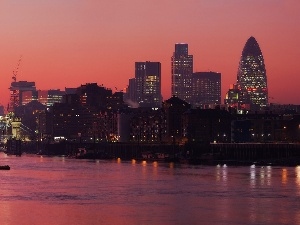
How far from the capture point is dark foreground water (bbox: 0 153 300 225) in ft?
257

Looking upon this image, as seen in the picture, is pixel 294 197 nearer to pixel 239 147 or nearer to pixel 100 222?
pixel 100 222

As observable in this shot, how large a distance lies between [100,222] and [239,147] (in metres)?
Answer: 122

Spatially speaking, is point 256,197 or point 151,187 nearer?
point 256,197

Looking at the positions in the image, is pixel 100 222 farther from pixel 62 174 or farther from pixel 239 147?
pixel 239 147

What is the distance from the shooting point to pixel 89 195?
9831cm

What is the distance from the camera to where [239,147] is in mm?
195625

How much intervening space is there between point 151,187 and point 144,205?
22197 millimetres

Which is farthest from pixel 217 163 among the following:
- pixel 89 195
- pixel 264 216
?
pixel 264 216

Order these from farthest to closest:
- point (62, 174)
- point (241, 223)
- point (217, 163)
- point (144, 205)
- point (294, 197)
Answer: point (217, 163) → point (62, 174) → point (294, 197) → point (144, 205) → point (241, 223)

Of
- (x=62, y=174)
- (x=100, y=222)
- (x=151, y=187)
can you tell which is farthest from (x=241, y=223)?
(x=62, y=174)

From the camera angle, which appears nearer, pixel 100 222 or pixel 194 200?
pixel 100 222

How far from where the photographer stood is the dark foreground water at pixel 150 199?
257ft

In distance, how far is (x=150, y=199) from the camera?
93438mm

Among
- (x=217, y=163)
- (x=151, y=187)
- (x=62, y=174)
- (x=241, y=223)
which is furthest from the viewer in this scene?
(x=217, y=163)
